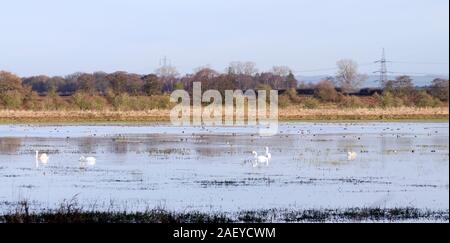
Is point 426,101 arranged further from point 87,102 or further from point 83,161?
point 83,161

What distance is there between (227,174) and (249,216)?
7.06 meters

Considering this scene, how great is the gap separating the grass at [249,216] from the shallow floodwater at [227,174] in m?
0.79

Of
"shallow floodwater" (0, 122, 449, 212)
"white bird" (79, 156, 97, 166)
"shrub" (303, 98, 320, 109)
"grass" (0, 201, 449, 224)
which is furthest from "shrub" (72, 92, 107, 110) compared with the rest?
"grass" (0, 201, 449, 224)

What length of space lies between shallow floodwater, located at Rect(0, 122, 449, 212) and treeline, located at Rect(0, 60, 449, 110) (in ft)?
67.9

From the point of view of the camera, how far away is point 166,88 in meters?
116

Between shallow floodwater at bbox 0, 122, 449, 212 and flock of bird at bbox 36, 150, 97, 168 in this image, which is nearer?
shallow floodwater at bbox 0, 122, 449, 212

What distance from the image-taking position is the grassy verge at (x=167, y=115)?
2274 inches

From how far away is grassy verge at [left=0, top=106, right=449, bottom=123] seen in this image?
5775 cm

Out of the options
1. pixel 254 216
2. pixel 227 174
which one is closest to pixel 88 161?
pixel 227 174

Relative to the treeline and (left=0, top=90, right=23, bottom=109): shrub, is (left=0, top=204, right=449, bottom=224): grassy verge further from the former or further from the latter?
(left=0, top=90, right=23, bottom=109): shrub

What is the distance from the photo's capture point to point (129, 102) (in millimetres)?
63938

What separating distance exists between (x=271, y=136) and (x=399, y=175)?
17.5 m

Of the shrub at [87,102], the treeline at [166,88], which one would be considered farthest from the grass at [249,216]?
the shrub at [87,102]
